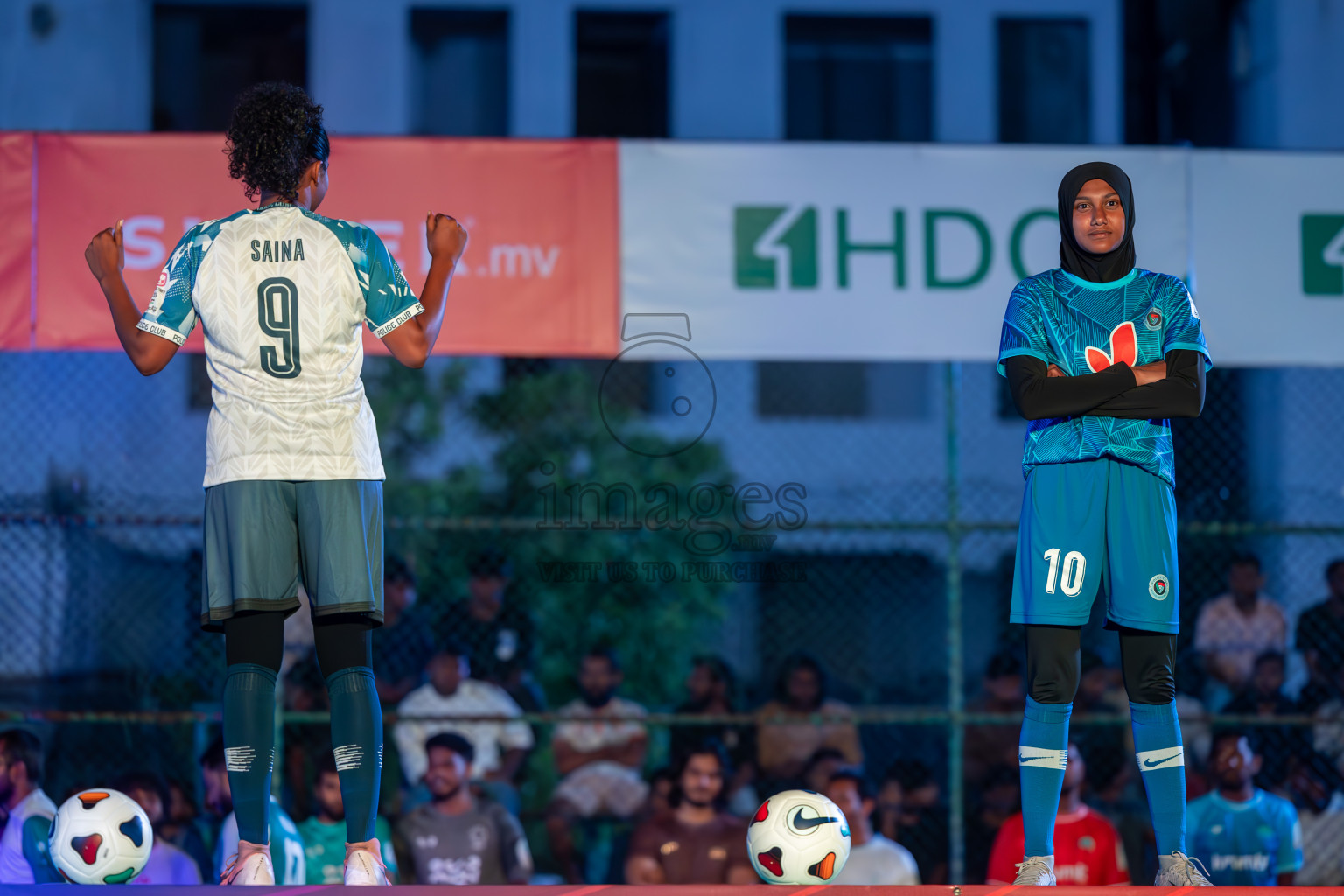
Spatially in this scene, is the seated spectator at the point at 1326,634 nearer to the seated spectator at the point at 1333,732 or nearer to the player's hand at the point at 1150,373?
the seated spectator at the point at 1333,732

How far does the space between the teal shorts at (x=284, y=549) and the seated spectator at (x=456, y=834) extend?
2.97m

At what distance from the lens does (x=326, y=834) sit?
5477mm

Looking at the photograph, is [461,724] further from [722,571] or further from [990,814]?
[722,571]

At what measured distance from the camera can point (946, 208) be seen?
209 inches

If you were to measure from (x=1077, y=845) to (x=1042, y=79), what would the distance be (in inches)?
298

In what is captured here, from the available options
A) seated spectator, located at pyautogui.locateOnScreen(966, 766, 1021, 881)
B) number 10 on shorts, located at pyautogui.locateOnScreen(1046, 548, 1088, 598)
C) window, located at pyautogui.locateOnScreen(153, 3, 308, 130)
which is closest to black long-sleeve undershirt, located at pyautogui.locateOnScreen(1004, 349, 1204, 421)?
number 10 on shorts, located at pyautogui.locateOnScreen(1046, 548, 1088, 598)

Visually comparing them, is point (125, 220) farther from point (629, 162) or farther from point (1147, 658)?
point (1147, 658)

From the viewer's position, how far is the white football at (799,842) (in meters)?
3.01

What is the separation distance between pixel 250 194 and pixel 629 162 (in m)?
2.39

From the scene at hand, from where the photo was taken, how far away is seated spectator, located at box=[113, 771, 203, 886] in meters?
5.21

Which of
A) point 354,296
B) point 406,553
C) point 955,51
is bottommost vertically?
point 406,553

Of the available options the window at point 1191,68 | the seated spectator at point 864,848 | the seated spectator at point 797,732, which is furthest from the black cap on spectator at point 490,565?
the window at point 1191,68

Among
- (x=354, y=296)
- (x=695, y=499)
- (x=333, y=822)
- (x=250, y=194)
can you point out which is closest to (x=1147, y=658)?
(x=354, y=296)

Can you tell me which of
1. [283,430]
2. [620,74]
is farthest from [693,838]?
[620,74]
